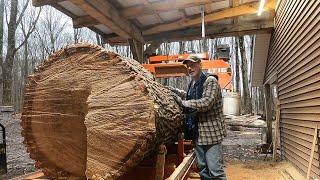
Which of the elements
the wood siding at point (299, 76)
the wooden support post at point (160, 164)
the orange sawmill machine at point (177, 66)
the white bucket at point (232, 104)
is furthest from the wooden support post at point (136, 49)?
the white bucket at point (232, 104)

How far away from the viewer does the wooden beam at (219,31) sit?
10.3 m

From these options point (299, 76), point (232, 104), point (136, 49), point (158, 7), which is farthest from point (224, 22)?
point (232, 104)

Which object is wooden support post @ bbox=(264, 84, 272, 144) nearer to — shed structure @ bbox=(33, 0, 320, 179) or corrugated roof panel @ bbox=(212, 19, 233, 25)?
shed structure @ bbox=(33, 0, 320, 179)

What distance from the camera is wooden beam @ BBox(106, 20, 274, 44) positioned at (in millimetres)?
10336

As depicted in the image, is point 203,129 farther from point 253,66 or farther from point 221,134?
point 253,66

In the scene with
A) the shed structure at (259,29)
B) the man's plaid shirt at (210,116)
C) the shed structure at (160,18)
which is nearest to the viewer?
the man's plaid shirt at (210,116)

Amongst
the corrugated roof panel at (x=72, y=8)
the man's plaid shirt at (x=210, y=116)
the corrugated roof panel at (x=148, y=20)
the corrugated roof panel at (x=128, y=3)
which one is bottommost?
the man's plaid shirt at (x=210, y=116)

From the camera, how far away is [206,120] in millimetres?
4871

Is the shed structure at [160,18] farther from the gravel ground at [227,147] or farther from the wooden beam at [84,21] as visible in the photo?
the gravel ground at [227,147]

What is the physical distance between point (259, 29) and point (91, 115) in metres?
8.14

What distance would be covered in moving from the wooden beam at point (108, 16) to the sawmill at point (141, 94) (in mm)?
26

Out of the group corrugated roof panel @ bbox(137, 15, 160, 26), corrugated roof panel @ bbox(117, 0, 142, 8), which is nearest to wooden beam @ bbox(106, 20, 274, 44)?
corrugated roof panel @ bbox(137, 15, 160, 26)

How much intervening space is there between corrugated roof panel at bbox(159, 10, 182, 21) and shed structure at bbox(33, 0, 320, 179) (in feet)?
0.09

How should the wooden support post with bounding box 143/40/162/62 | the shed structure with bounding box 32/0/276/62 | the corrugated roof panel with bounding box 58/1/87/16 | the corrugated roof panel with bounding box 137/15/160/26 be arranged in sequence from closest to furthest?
the corrugated roof panel with bounding box 58/1/87/16 → the shed structure with bounding box 32/0/276/62 → the corrugated roof panel with bounding box 137/15/160/26 → the wooden support post with bounding box 143/40/162/62
